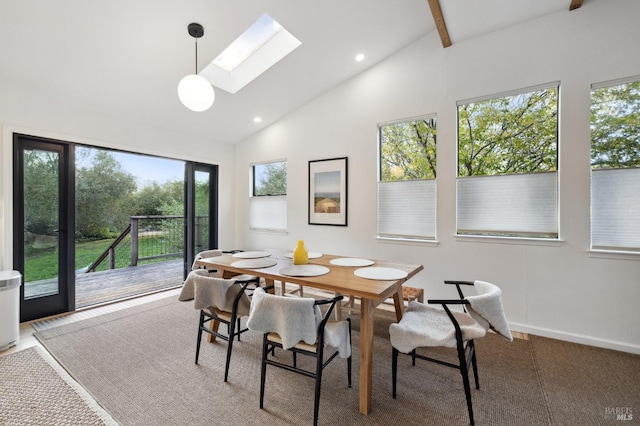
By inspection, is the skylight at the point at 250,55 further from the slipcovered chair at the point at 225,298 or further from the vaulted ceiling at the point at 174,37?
the slipcovered chair at the point at 225,298

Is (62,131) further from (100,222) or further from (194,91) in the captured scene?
(100,222)

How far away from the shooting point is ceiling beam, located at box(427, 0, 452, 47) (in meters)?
2.69

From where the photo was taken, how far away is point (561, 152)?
8.81ft

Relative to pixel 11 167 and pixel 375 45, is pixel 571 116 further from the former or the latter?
pixel 11 167

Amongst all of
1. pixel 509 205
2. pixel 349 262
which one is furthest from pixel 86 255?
pixel 509 205

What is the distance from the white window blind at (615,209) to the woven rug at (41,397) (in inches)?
160

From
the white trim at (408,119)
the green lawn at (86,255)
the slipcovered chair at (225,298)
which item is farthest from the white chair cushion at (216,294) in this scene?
the white trim at (408,119)

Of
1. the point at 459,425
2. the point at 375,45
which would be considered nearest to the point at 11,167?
the point at 375,45

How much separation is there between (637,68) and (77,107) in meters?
5.70

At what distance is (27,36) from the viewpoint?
8.07 feet

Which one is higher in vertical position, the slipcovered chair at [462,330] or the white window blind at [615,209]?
the white window blind at [615,209]

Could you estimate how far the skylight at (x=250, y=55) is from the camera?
10.6 ft

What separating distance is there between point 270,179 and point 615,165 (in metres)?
4.27

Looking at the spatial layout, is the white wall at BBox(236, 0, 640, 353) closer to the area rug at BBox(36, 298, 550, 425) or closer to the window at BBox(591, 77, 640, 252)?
the window at BBox(591, 77, 640, 252)
